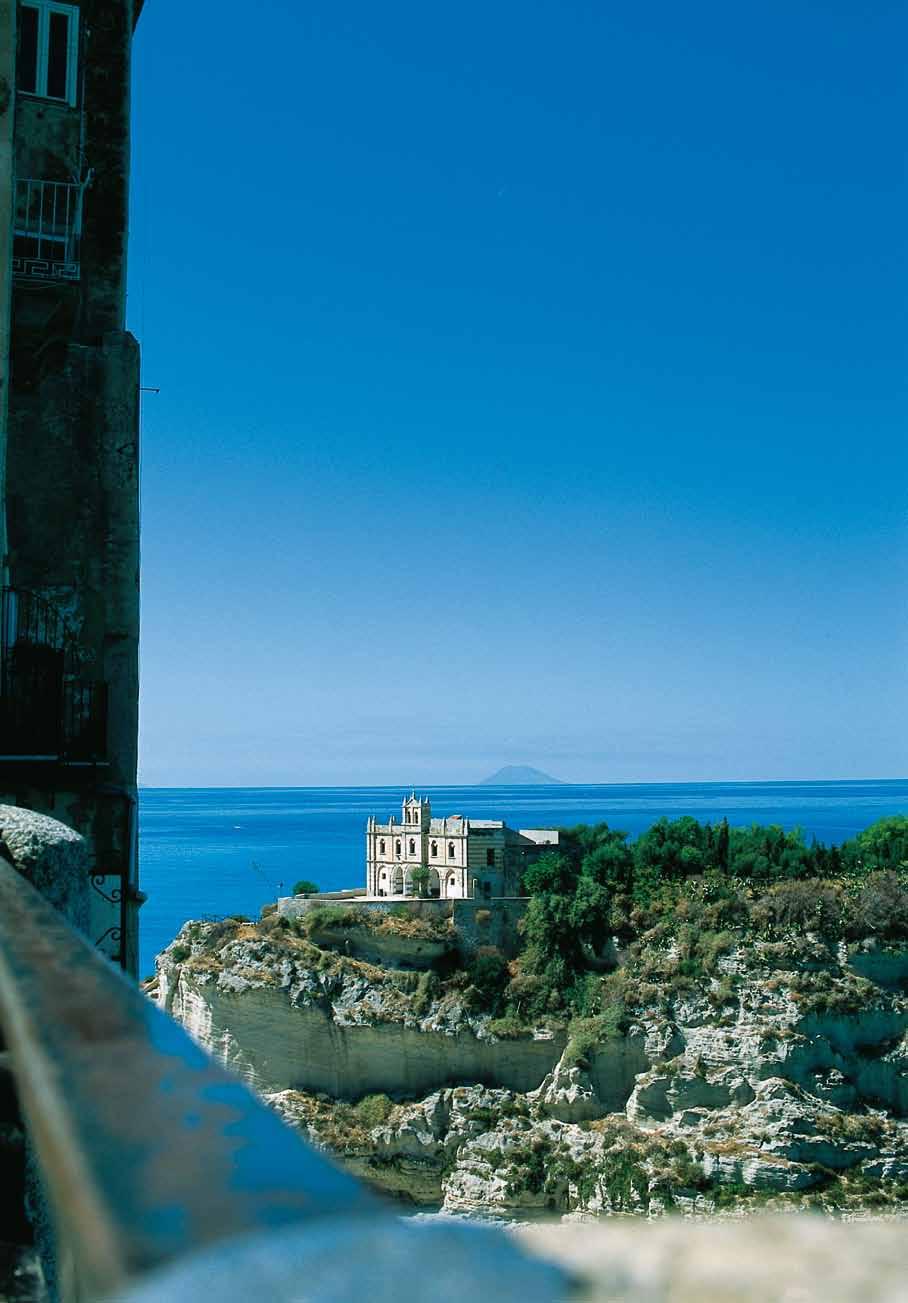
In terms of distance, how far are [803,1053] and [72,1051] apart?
34370 mm

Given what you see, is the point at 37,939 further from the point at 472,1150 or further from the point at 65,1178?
the point at 472,1150

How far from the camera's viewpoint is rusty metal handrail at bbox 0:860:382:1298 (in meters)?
0.42

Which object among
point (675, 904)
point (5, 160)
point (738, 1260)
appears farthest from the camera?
point (675, 904)

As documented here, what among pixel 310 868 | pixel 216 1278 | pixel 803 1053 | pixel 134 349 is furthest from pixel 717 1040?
pixel 310 868

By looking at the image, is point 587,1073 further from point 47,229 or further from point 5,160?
point 5,160

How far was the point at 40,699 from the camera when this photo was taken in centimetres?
518

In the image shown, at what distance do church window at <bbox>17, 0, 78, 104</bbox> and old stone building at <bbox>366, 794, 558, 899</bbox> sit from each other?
3690cm

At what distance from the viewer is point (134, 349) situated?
6305mm

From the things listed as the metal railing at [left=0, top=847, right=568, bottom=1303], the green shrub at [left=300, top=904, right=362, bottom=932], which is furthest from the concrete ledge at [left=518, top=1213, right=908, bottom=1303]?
the green shrub at [left=300, top=904, right=362, bottom=932]

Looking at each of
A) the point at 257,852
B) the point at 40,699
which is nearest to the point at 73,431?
the point at 40,699

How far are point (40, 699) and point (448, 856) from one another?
3832cm

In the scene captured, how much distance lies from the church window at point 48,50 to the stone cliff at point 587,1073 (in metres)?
28.1

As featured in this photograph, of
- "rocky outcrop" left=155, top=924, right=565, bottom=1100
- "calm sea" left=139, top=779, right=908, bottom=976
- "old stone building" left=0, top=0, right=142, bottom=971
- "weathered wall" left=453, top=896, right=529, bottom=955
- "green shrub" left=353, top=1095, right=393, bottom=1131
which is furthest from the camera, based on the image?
"calm sea" left=139, top=779, right=908, bottom=976

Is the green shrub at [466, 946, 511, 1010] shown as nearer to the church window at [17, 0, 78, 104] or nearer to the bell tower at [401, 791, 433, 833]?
the bell tower at [401, 791, 433, 833]
